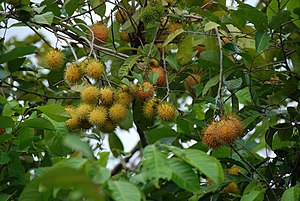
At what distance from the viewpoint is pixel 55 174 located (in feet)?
2.79

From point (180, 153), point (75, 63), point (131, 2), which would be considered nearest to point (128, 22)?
point (131, 2)

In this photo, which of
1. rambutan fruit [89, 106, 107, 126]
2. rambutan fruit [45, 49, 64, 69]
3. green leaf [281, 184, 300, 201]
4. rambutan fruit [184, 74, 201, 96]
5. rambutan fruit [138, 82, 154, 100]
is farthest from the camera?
rambutan fruit [184, 74, 201, 96]

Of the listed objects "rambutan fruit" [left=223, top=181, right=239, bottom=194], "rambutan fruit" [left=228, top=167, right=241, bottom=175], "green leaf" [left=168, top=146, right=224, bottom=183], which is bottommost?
"rambutan fruit" [left=223, top=181, right=239, bottom=194]

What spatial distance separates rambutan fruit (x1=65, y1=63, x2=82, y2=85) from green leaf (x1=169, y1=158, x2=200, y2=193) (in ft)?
1.95

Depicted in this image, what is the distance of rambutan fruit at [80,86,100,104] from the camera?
1649 millimetres

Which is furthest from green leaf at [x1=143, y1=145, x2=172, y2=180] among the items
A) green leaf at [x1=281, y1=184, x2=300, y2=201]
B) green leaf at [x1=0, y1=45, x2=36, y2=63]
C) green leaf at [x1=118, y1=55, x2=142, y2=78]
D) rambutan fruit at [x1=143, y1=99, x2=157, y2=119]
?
green leaf at [x1=0, y1=45, x2=36, y2=63]

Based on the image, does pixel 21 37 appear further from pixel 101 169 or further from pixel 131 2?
pixel 101 169

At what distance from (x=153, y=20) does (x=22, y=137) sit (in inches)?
18.6

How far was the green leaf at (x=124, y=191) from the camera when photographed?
1066mm

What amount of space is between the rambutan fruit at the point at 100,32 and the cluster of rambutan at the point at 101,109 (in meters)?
0.32

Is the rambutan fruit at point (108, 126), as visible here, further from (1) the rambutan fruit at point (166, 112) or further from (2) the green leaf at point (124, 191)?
(2) the green leaf at point (124, 191)

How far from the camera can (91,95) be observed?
1649mm

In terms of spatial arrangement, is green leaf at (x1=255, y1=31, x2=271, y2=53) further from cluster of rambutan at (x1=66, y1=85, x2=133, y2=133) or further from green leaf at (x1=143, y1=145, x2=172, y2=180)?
green leaf at (x1=143, y1=145, x2=172, y2=180)

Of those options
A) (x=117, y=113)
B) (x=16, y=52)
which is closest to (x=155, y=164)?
(x=117, y=113)
